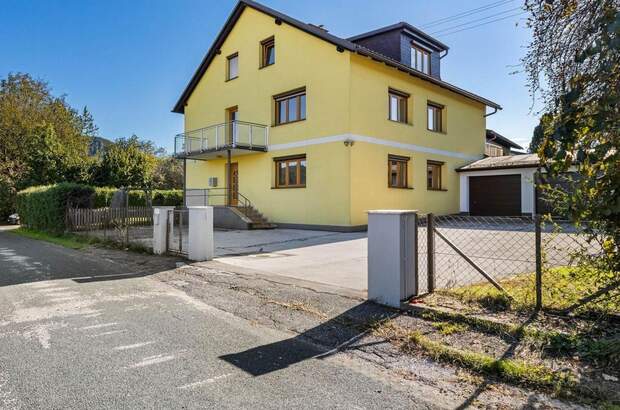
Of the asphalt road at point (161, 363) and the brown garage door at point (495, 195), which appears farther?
the brown garage door at point (495, 195)

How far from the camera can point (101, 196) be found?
2311cm

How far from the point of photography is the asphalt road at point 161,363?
9.45 ft

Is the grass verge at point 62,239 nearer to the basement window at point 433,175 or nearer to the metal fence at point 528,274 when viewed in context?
the metal fence at point 528,274

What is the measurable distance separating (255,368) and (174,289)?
11.9ft

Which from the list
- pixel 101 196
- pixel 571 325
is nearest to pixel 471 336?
pixel 571 325

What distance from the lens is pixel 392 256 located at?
198 inches

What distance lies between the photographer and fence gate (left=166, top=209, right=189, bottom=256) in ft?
32.4

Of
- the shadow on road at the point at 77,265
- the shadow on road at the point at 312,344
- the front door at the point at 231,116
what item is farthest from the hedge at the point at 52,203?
the shadow on road at the point at 312,344

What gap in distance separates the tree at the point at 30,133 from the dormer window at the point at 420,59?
21984mm

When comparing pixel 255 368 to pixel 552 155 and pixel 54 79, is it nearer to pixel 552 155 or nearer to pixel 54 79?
pixel 552 155

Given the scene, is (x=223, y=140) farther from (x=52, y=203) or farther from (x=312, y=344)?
(x=312, y=344)

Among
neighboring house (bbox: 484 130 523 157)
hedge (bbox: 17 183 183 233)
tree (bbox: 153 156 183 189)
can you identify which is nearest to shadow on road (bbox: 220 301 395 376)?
hedge (bbox: 17 183 183 233)

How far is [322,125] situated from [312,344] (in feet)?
44.8

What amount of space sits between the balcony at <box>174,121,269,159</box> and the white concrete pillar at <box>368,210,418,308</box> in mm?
13930
